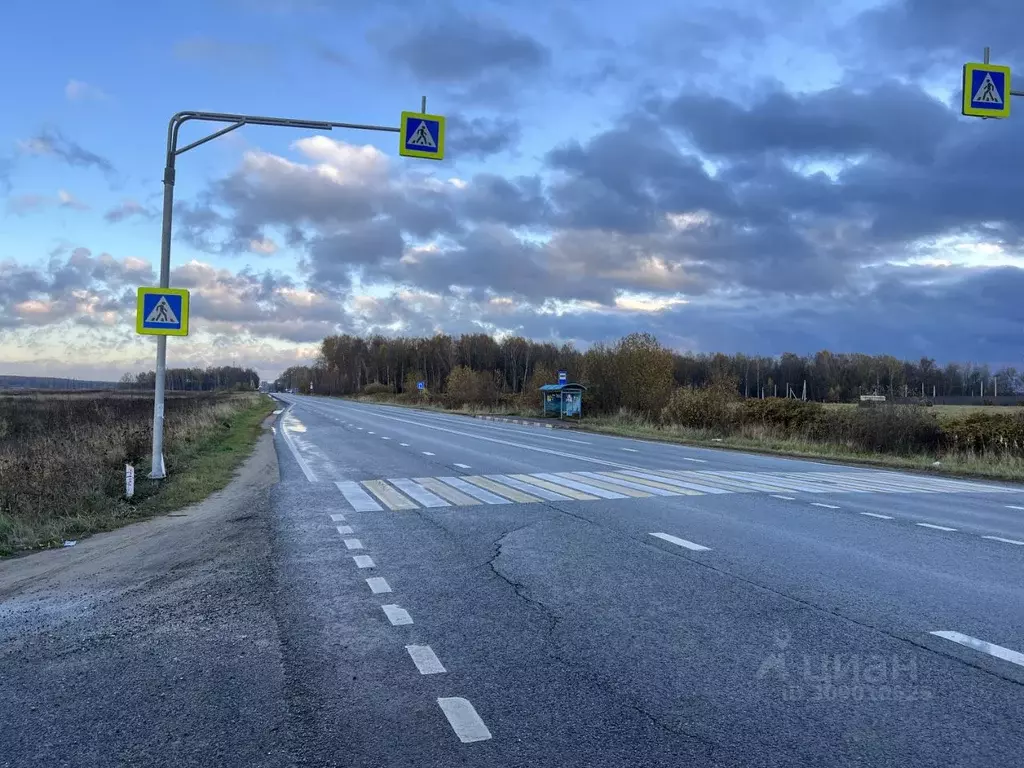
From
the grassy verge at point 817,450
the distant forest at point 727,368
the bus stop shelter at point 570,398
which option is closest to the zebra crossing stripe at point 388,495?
the grassy verge at point 817,450

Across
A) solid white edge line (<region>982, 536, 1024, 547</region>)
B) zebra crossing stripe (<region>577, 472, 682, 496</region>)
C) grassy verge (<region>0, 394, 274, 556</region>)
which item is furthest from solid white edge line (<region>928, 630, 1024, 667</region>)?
grassy verge (<region>0, 394, 274, 556</region>)

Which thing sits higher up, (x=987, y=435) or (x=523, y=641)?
(x=987, y=435)

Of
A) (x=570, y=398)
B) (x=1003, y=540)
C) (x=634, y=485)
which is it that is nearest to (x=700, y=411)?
(x=570, y=398)

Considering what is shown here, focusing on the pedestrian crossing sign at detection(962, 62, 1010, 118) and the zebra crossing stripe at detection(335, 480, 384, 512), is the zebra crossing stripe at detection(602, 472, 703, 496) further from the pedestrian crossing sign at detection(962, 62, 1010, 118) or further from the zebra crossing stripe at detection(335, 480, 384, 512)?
the pedestrian crossing sign at detection(962, 62, 1010, 118)

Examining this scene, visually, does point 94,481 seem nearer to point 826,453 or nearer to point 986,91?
point 986,91

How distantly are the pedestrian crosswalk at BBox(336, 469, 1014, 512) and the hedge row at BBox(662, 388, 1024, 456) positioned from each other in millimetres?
6986

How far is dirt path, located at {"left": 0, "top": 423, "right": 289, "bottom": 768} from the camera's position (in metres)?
3.99

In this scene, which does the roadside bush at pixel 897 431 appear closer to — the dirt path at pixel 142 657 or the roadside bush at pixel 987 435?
the roadside bush at pixel 987 435

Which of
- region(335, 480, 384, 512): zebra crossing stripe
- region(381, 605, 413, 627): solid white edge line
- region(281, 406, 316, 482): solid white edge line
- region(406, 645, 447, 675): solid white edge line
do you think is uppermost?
region(406, 645, 447, 675): solid white edge line

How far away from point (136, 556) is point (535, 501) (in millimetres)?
5838

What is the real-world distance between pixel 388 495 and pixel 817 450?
17.7 metres

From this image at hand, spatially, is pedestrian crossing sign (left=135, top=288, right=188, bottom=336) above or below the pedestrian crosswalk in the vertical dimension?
above

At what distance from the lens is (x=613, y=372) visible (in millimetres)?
49844

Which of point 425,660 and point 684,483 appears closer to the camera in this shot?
point 425,660
